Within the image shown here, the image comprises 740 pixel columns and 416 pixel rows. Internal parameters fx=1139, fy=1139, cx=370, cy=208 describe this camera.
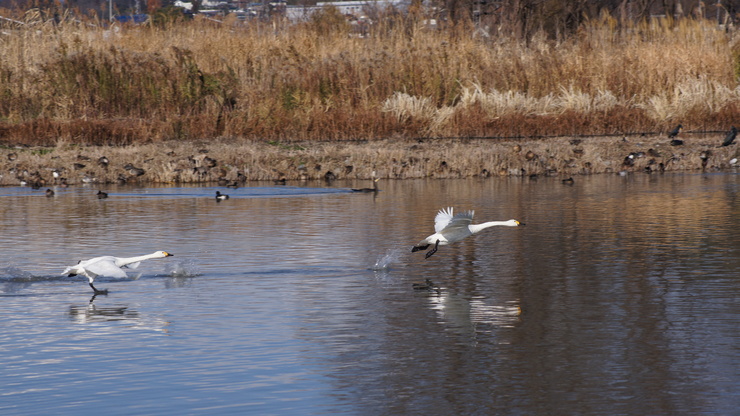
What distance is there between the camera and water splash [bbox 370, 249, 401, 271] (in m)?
11.8

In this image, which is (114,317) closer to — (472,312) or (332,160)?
(472,312)

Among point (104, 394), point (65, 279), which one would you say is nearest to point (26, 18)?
point (65, 279)

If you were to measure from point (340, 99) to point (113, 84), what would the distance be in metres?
5.51

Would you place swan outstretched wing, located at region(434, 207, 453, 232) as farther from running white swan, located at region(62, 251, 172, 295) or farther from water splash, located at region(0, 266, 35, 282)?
water splash, located at region(0, 266, 35, 282)

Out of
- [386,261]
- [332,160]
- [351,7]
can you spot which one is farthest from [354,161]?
[351,7]

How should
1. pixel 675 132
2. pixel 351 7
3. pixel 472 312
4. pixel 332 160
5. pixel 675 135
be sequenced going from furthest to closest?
1. pixel 351 7
2. pixel 675 135
3. pixel 675 132
4. pixel 332 160
5. pixel 472 312

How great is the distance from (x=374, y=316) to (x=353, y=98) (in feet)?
63.1

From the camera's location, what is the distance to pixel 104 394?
6930 mm

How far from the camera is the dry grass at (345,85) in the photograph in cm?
2664

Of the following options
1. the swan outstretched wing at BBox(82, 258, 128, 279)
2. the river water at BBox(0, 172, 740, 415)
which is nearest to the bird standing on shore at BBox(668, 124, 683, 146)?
the river water at BBox(0, 172, 740, 415)

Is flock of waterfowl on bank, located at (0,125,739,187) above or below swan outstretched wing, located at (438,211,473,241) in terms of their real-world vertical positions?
above

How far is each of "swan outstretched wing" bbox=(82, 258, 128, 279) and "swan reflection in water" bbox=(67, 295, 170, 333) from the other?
0.35 metres

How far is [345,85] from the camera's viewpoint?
2800 centimetres

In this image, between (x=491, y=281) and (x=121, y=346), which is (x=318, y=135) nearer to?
(x=491, y=281)
